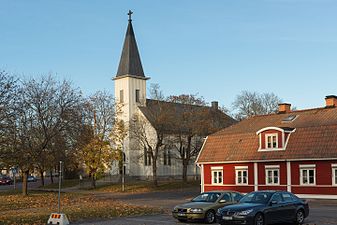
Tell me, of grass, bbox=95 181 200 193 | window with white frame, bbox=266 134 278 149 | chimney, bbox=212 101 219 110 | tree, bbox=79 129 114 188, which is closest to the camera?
window with white frame, bbox=266 134 278 149

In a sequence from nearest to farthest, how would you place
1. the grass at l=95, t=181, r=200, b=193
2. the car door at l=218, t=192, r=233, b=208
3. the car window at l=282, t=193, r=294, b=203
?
the car window at l=282, t=193, r=294, b=203 < the car door at l=218, t=192, r=233, b=208 < the grass at l=95, t=181, r=200, b=193

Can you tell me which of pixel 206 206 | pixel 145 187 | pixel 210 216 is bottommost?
pixel 145 187

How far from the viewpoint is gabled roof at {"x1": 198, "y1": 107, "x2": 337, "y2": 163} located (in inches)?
1422

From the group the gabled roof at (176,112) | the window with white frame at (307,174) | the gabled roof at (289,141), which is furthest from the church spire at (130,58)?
the window with white frame at (307,174)

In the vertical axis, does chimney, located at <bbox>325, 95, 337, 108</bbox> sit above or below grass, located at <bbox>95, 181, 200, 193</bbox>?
above

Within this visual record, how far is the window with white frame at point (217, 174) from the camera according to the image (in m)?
43.7

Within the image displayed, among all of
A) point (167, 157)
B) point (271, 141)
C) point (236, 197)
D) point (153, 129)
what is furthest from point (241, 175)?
point (167, 157)

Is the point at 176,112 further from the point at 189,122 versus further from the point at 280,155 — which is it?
the point at 280,155

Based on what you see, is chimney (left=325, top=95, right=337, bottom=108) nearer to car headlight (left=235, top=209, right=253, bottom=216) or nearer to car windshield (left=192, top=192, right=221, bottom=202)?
car windshield (left=192, top=192, right=221, bottom=202)

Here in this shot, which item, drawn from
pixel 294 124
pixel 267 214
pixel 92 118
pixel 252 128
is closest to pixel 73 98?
pixel 92 118

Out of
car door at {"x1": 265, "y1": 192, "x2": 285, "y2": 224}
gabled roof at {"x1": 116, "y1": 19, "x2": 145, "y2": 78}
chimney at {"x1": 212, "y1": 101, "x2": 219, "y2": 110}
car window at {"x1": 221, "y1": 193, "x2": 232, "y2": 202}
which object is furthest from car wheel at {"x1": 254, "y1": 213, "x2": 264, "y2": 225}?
gabled roof at {"x1": 116, "y1": 19, "x2": 145, "y2": 78}

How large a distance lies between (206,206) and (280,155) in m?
18.8

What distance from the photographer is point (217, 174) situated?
4406cm

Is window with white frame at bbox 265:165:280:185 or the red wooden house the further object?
window with white frame at bbox 265:165:280:185
